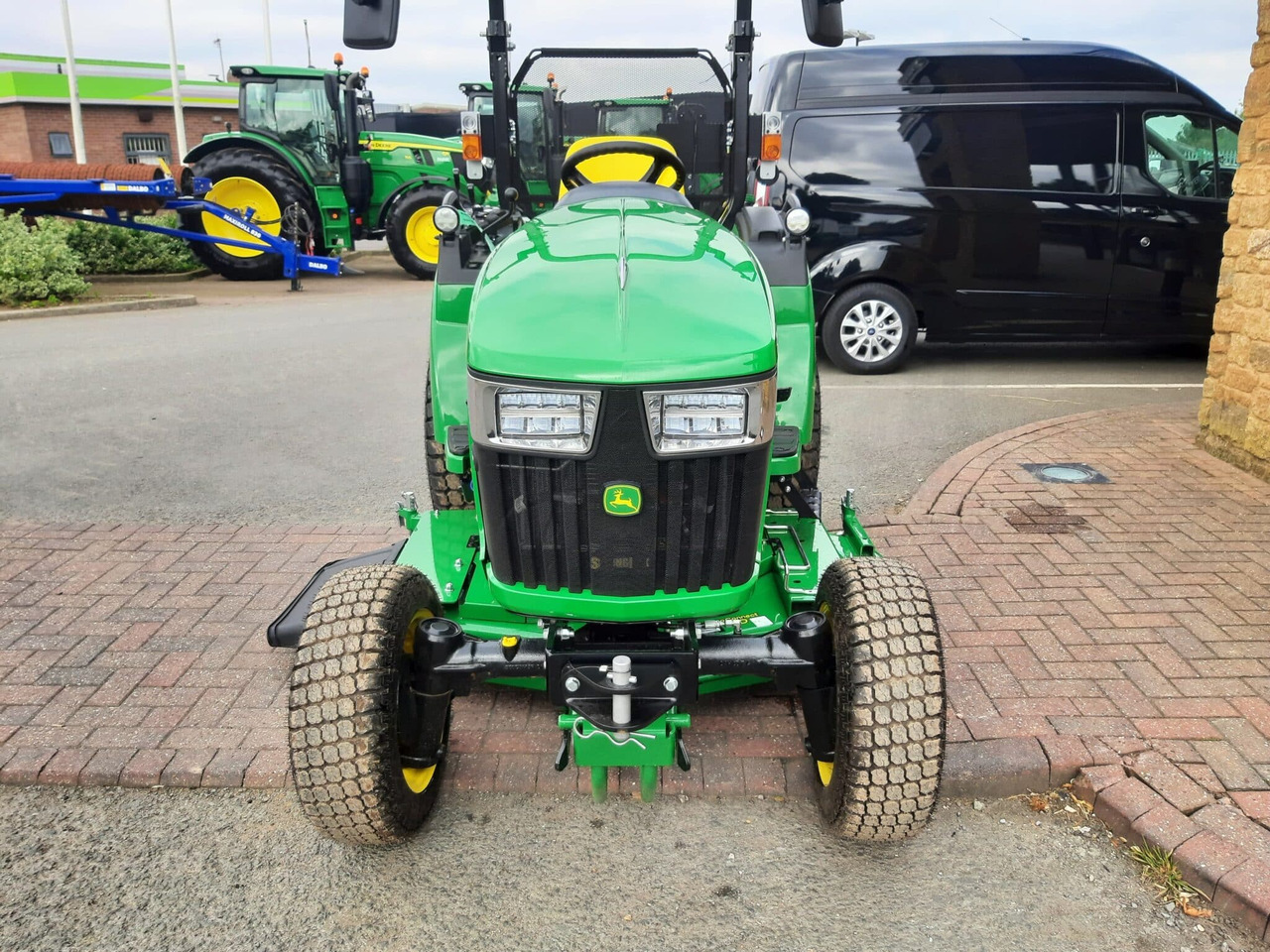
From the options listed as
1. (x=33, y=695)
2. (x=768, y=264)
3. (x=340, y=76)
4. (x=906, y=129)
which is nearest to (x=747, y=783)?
(x=768, y=264)

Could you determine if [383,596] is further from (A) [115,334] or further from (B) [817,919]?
(A) [115,334]

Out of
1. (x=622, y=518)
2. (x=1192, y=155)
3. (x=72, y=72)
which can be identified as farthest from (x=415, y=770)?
(x=72, y=72)

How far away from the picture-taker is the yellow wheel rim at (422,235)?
14391mm

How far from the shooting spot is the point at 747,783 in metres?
2.96

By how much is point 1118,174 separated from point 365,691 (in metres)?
7.35

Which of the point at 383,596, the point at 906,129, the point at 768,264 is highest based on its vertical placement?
the point at 906,129

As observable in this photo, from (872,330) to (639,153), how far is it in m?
4.76

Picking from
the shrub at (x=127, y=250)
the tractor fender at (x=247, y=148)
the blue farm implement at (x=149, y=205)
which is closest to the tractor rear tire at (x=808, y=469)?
the blue farm implement at (x=149, y=205)

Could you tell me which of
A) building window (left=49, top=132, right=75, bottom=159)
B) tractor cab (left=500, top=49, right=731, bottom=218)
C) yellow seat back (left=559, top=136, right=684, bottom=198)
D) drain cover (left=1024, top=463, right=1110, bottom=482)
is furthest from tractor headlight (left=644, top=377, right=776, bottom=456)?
building window (left=49, top=132, right=75, bottom=159)

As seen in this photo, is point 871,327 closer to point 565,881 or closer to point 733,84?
point 733,84

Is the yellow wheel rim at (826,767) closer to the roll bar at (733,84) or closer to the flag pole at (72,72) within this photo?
the roll bar at (733,84)

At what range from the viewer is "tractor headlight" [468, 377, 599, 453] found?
7.47ft

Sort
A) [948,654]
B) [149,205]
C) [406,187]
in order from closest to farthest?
[948,654] → [149,205] → [406,187]

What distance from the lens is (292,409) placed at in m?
7.44
